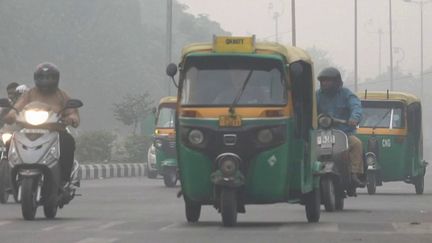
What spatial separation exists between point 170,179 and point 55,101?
1482cm

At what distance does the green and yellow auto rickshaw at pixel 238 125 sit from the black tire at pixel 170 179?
16.2 metres

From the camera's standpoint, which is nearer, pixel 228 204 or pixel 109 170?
pixel 228 204

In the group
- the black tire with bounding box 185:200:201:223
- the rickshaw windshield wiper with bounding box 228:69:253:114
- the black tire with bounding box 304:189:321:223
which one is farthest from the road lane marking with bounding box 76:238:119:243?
the black tire with bounding box 304:189:321:223

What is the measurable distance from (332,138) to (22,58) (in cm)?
8094

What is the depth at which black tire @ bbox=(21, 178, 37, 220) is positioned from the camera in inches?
588

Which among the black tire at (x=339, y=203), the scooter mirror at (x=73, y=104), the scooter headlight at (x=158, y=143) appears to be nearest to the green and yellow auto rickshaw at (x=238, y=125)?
the scooter mirror at (x=73, y=104)

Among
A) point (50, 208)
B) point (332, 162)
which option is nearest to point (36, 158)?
point (50, 208)

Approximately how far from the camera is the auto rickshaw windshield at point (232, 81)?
1407cm

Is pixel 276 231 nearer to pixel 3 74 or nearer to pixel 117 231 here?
pixel 117 231

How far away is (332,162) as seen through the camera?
711 inches

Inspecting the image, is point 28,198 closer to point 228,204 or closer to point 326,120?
point 228,204

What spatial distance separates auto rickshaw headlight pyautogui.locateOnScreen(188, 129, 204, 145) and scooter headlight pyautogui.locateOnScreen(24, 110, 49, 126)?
7.45 feet

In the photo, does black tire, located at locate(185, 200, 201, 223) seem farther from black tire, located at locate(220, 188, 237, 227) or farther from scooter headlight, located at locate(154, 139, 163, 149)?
scooter headlight, located at locate(154, 139, 163, 149)

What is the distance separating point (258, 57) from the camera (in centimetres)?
1415
